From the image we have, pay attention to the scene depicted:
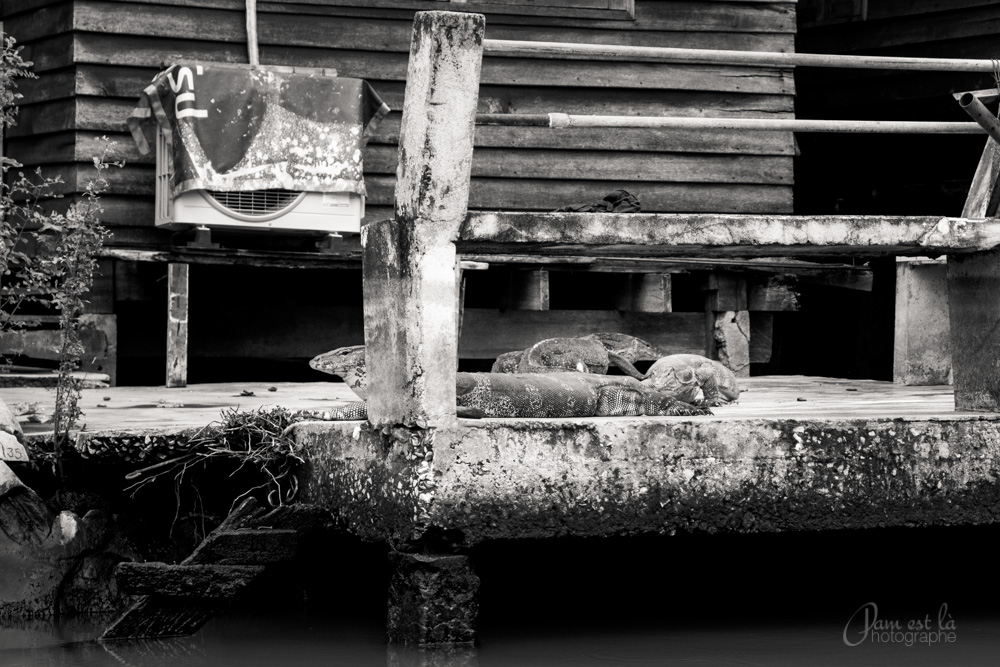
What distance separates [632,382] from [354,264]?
348 centimetres

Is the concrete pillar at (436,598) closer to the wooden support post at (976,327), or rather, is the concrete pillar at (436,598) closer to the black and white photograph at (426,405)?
the black and white photograph at (426,405)

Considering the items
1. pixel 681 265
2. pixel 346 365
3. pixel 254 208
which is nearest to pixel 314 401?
pixel 346 365

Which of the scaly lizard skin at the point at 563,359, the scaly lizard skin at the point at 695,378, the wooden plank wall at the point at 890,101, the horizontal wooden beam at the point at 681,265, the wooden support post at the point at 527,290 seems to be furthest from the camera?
the wooden plank wall at the point at 890,101

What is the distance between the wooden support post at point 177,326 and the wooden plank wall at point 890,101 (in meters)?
6.78

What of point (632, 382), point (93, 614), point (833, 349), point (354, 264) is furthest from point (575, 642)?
point (833, 349)

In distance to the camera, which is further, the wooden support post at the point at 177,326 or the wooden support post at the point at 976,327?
the wooden support post at the point at 177,326

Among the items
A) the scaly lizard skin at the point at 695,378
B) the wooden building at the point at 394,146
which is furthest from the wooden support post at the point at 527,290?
the scaly lizard skin at the point at 695,378

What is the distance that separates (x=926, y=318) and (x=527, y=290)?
8.59ft

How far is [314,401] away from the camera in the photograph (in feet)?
20.2

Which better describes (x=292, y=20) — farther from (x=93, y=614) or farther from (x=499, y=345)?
(x=93, y=614)

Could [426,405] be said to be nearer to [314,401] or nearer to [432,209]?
[432,209]

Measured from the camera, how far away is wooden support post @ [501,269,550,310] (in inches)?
332

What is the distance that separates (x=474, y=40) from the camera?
154 inches

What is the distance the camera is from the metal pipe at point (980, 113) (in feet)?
13.9
